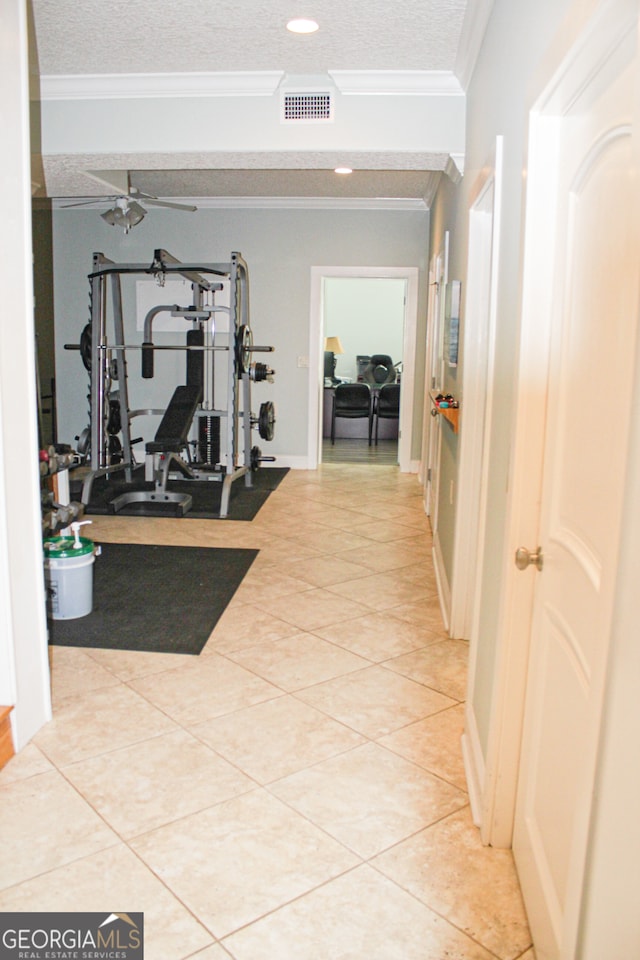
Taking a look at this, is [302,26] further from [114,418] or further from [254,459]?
[114,418]

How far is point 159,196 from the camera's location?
23.8 feet

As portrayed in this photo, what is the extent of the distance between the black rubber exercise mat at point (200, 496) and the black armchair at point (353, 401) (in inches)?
108

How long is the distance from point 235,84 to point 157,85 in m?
0.40

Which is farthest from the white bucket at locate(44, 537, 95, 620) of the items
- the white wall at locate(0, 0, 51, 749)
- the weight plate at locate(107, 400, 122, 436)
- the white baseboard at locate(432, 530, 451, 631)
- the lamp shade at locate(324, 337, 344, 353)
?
the lamp shade at locate(324, 337, 344, 353)

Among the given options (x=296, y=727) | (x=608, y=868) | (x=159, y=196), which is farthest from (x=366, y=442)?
(x=608, y=868)

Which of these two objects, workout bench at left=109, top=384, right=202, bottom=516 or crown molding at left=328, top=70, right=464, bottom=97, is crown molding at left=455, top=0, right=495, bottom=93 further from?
workout bench at left=109, top=384, right=202, bottom=516

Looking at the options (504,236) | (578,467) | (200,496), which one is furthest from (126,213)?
(578,467)

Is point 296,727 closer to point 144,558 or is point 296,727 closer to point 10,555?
point 10,555

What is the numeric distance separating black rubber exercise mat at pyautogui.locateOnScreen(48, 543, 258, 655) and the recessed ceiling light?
2615 mm

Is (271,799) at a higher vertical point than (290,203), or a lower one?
lower

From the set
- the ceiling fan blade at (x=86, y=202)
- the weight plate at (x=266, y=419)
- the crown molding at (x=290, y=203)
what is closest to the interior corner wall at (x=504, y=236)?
the weight plate at (x=266, y=419)

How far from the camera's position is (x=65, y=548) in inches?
136

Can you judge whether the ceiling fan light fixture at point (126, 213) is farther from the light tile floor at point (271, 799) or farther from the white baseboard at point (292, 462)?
the light tile floor at point (271, 799)

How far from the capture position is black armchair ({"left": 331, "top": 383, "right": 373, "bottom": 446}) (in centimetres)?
998
